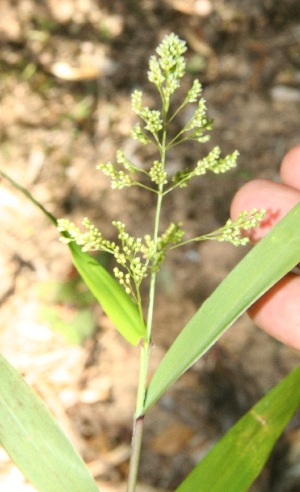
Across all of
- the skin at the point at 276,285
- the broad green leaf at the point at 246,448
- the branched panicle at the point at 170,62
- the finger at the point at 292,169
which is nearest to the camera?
the branched panicle at the point at 170,62

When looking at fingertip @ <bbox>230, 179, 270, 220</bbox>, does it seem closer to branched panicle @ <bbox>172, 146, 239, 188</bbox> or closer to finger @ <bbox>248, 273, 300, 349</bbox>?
finger @ <bbox>248, 273, 300, 349</bbox>

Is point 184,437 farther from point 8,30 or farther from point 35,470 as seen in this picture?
point 8,30

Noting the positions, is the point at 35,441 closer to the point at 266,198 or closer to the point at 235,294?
the point at 235,294

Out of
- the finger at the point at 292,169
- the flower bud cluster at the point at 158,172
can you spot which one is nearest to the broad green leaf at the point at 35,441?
the flower bud cluster at the point at 158,172

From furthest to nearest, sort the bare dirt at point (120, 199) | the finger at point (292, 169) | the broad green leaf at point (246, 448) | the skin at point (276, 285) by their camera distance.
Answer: the bare dirt at point (120, 199) → the finger at point (292, 169) → the skin at point (276, 285) → the broad green leaf at point (246, 448)

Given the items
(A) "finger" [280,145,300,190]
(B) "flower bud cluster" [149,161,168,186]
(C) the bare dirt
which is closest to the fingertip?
(A) "finger" [280,145,300,190]

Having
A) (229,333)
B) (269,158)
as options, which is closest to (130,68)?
(269,158)

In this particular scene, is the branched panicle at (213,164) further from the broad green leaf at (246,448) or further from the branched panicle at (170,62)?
the broad green leaf at (246,448)

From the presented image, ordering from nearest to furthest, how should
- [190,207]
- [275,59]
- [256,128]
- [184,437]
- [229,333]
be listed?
[184,437] < [229,333] < [190,207] < [256,128] < [275,59]
